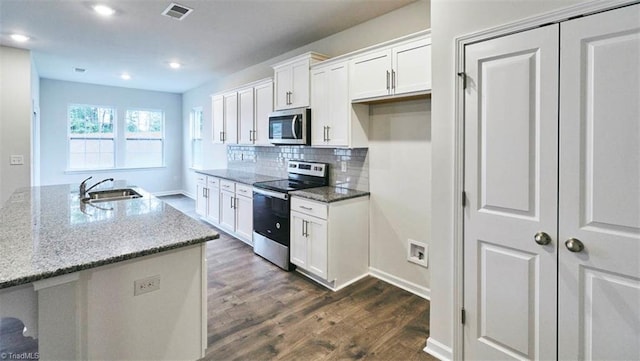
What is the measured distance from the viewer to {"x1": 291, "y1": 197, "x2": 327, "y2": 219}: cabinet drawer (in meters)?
3.02

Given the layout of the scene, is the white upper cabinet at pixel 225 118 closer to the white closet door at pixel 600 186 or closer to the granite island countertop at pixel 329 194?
the granite island countertop at pixel 329 194

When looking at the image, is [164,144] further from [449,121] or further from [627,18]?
[627,18]

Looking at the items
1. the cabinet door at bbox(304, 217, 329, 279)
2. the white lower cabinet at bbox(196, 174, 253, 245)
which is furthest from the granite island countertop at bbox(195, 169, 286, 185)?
the cabinet door at bbox(304, 217, 329, 279)

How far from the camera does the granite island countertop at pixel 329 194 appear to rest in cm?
304

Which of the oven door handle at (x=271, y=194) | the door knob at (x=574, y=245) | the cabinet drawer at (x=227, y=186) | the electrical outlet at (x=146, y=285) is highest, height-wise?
the cabinet drawer at (x=227, y=186)

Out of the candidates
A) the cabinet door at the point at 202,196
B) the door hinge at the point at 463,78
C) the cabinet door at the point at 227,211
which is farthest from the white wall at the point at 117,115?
the door hinge at the point at 463,78

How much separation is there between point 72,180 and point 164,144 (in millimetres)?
2103

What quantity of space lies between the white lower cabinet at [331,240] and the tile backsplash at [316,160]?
1.09ft

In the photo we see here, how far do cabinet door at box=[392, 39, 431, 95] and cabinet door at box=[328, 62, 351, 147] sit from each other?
56 centimetres

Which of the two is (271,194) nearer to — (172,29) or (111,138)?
(172,29)

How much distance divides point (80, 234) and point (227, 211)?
3035 millimetres

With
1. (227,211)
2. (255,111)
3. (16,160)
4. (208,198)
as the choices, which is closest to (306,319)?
(227,211)

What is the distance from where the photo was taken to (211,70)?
570 centimetres

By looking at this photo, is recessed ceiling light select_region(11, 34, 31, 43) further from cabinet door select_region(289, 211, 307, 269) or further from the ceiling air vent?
cabinet door select_region(289, 211, 307, 269)
